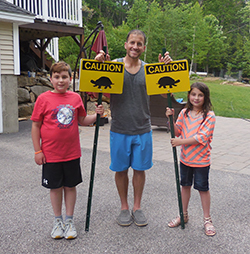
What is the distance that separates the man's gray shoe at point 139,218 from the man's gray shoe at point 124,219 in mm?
54

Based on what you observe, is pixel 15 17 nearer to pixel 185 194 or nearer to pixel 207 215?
pixel 185 194

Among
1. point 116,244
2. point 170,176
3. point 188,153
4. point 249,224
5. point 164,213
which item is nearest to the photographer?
point 116,244

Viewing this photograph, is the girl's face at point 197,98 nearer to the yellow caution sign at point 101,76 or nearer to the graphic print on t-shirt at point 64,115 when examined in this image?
the yellow caution sign at point 101,76

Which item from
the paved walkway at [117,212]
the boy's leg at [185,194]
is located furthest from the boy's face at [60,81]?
the boy's leg at [185,194]

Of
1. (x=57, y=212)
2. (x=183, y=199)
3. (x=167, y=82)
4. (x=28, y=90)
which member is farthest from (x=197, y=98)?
(x=28, y=90)

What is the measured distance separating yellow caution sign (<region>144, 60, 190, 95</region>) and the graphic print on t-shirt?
28.7 inches

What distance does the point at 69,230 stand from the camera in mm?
2797

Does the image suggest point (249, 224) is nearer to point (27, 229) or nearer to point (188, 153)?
point (188, 153)

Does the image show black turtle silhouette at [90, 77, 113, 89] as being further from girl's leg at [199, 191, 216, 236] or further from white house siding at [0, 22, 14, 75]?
white house siding at [0, 22, 14, 75]

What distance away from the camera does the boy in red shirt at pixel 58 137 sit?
8.74 feet

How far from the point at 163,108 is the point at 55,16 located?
5.06 meters

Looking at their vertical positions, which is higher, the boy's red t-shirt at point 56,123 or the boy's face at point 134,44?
the boy's face at point 134,44

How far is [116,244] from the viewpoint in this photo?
2689 millimetres

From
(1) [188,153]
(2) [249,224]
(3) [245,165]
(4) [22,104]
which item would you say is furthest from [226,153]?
(4) [22,104]
